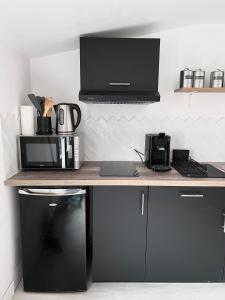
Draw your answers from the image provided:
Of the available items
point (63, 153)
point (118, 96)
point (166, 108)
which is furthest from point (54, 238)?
point (166, 108)

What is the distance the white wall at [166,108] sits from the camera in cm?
214

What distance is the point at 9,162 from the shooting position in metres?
1.72

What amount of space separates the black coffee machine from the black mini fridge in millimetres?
705

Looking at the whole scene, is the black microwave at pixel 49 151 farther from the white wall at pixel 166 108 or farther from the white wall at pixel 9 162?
the white wall at pixel 166 108

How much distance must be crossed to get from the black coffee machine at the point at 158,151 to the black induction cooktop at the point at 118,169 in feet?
0.56

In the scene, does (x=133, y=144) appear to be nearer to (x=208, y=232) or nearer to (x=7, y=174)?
(x=208, y=232)

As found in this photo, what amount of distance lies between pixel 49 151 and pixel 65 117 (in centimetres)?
32

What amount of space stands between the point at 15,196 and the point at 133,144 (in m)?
1.15

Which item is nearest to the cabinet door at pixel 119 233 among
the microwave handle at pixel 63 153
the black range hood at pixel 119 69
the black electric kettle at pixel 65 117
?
the microwave handle at pixel 63 153

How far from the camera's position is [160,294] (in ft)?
6.06

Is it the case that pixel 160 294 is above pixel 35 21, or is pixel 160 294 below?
below

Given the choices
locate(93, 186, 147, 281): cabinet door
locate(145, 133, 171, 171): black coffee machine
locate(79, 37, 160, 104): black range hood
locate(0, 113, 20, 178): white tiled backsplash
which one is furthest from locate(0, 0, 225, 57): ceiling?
locate(93, 186, 147, 281): cabinet door

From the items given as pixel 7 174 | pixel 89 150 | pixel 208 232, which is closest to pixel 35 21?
pixel 7 174

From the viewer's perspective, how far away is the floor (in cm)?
181
